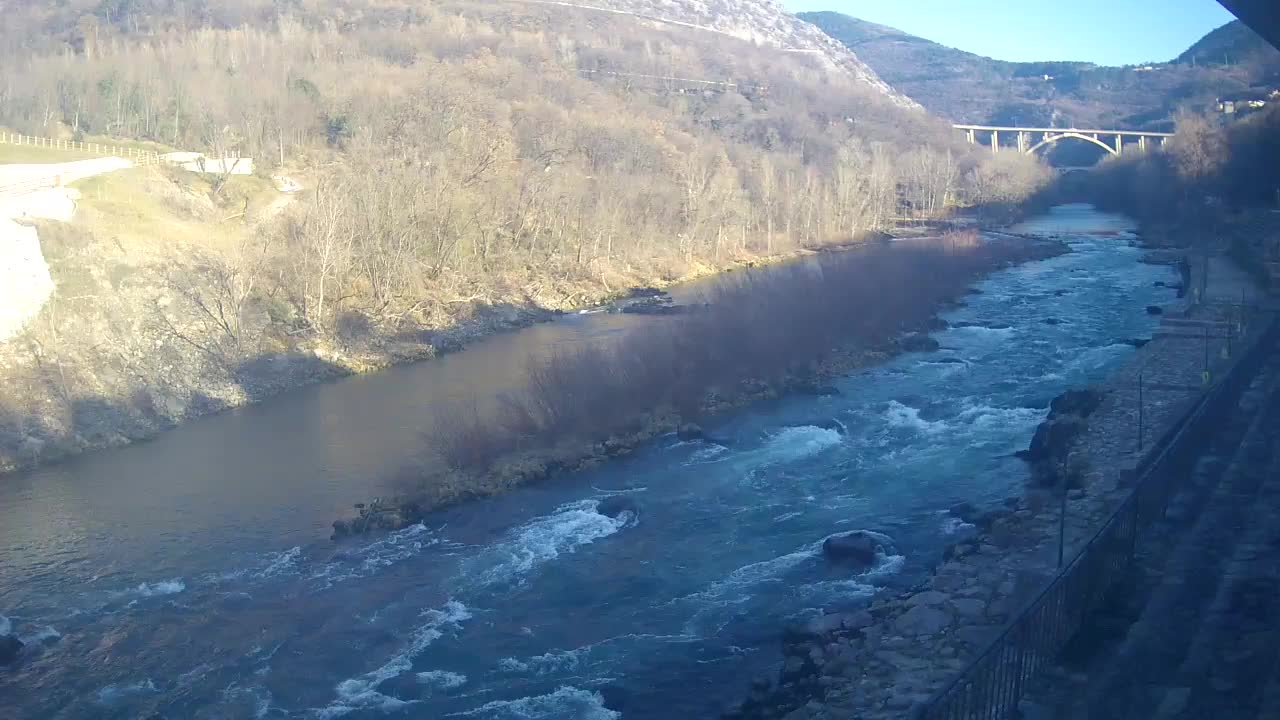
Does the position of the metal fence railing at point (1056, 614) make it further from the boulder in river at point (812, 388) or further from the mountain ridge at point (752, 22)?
the mountain ridge at point (752, 22)

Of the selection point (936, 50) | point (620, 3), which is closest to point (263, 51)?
point (620, 3)

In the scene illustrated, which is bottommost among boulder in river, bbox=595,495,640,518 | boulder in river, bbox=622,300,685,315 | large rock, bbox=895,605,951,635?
boulder in river, bbox=595,495,640,518

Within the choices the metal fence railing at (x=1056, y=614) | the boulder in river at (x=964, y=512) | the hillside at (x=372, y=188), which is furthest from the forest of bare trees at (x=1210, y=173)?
the metal fence railing at (x=1056, y=614)

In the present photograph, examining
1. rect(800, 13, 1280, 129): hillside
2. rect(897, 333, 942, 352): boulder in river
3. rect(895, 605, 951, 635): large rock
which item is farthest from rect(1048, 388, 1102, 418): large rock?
rect(800, 13, 1280, 129): hillside

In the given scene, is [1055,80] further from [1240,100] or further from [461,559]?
[461,559]

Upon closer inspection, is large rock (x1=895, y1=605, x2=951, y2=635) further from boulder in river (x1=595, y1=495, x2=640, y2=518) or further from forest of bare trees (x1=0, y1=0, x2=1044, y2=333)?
forest of bare trees (x1=0, y1=0, x2=1044, y2=333)

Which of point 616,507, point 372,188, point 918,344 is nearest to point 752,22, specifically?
point 372,188
